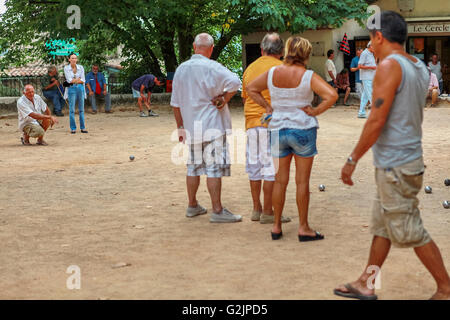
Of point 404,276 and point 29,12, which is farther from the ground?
point 29,12

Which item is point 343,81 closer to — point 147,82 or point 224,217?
point 147,82

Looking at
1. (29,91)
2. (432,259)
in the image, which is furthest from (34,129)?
(432,259)

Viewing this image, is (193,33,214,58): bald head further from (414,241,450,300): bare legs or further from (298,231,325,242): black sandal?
(414,241,450,300): bare legs

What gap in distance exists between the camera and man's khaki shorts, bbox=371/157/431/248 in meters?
4.28

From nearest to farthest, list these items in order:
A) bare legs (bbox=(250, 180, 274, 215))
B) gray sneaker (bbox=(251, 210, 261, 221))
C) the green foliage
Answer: bare legs (bbox=(250, 180, 274, 215)), gray sneaker (bbox=(251, 210, 261, 221)), the green foliage

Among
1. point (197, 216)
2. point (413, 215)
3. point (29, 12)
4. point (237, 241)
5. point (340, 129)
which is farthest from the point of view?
point (29, 12)

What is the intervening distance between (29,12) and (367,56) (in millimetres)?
12139

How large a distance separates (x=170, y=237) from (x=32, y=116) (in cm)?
768

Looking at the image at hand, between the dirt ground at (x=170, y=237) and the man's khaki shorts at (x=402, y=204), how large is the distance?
20.9 inches

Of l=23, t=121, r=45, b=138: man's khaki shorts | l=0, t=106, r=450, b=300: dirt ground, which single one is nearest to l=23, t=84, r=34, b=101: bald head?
l=23, t=121, r=45, b=138: man's khaki shorts

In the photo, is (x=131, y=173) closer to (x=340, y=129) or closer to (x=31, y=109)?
(x=31, y=109)

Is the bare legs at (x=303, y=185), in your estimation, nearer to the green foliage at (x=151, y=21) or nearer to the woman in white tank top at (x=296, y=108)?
the woman in white tank top at (x=296, y=108)

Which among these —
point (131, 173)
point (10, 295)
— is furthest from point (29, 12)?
point (10, 295)

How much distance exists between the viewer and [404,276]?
16.5 ft
